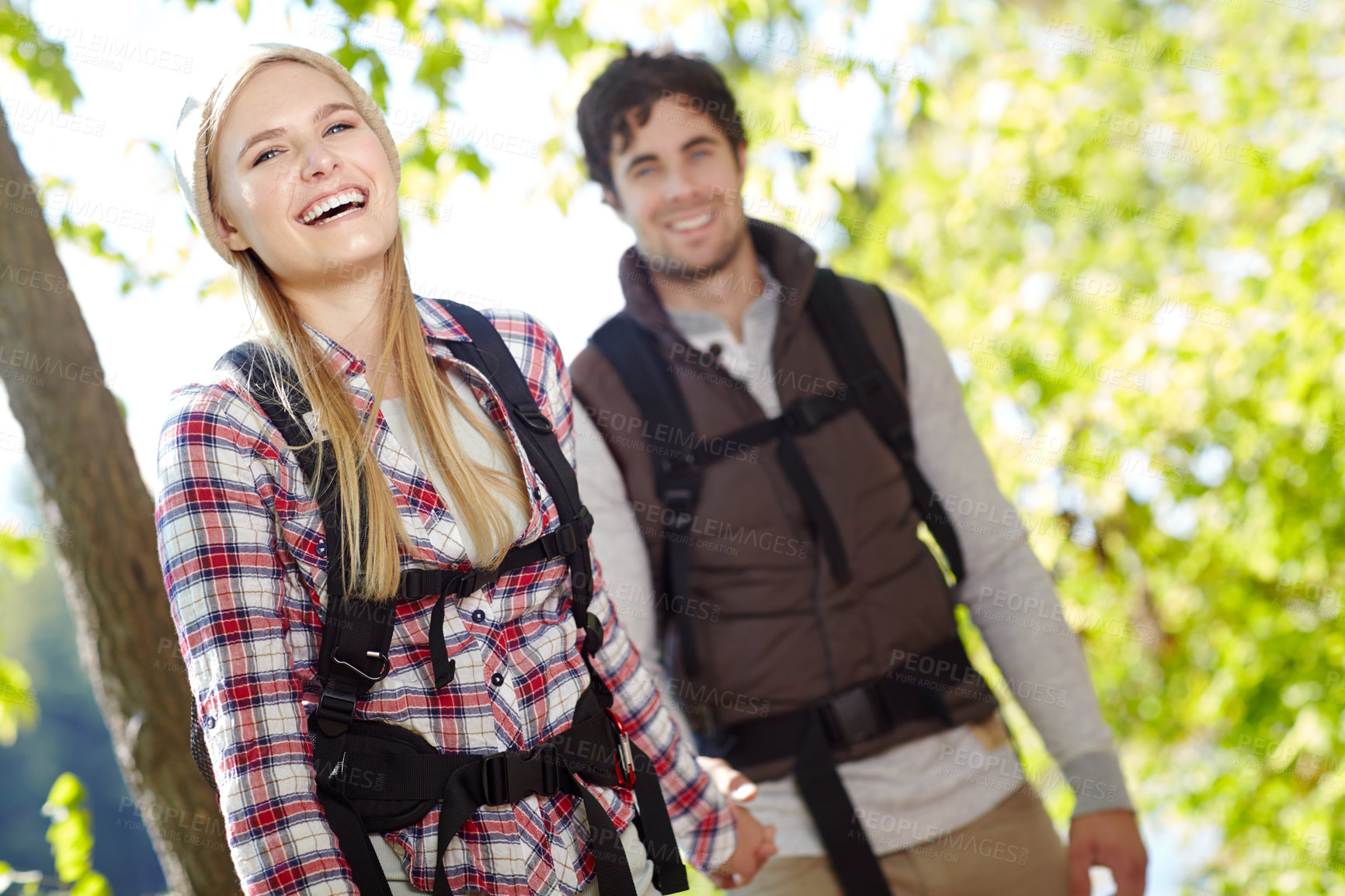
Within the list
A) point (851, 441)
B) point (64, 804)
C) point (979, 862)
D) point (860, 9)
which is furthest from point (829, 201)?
point (64, 804)

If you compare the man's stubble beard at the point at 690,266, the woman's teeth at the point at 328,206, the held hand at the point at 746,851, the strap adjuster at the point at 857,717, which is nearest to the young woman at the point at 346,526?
the woman's teeth at the point at 328,206

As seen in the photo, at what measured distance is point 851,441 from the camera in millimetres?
1853

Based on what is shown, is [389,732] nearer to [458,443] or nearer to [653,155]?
[458,443]

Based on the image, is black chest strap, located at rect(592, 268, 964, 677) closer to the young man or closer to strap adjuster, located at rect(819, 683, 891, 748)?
the young man

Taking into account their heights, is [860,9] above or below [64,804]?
above

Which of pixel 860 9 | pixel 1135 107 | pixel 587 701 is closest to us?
pixel 587 701

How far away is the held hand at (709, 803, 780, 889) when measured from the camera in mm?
1496

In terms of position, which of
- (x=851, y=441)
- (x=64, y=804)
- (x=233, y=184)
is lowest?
(x=64, y=804)

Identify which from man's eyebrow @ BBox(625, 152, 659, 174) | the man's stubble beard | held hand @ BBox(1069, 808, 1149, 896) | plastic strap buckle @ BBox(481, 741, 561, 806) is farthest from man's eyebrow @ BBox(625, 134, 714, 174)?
held hand @ BBox(1069, 808, 1149, 896)

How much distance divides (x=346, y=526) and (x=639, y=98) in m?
1.27

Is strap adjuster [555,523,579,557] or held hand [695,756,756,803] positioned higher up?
strap adjuster [555,523,579,557]

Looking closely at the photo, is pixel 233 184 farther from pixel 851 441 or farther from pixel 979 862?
pixel 979 862

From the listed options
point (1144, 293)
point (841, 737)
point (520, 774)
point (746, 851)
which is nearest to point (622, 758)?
point (520, 774)

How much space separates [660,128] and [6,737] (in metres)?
2.25
